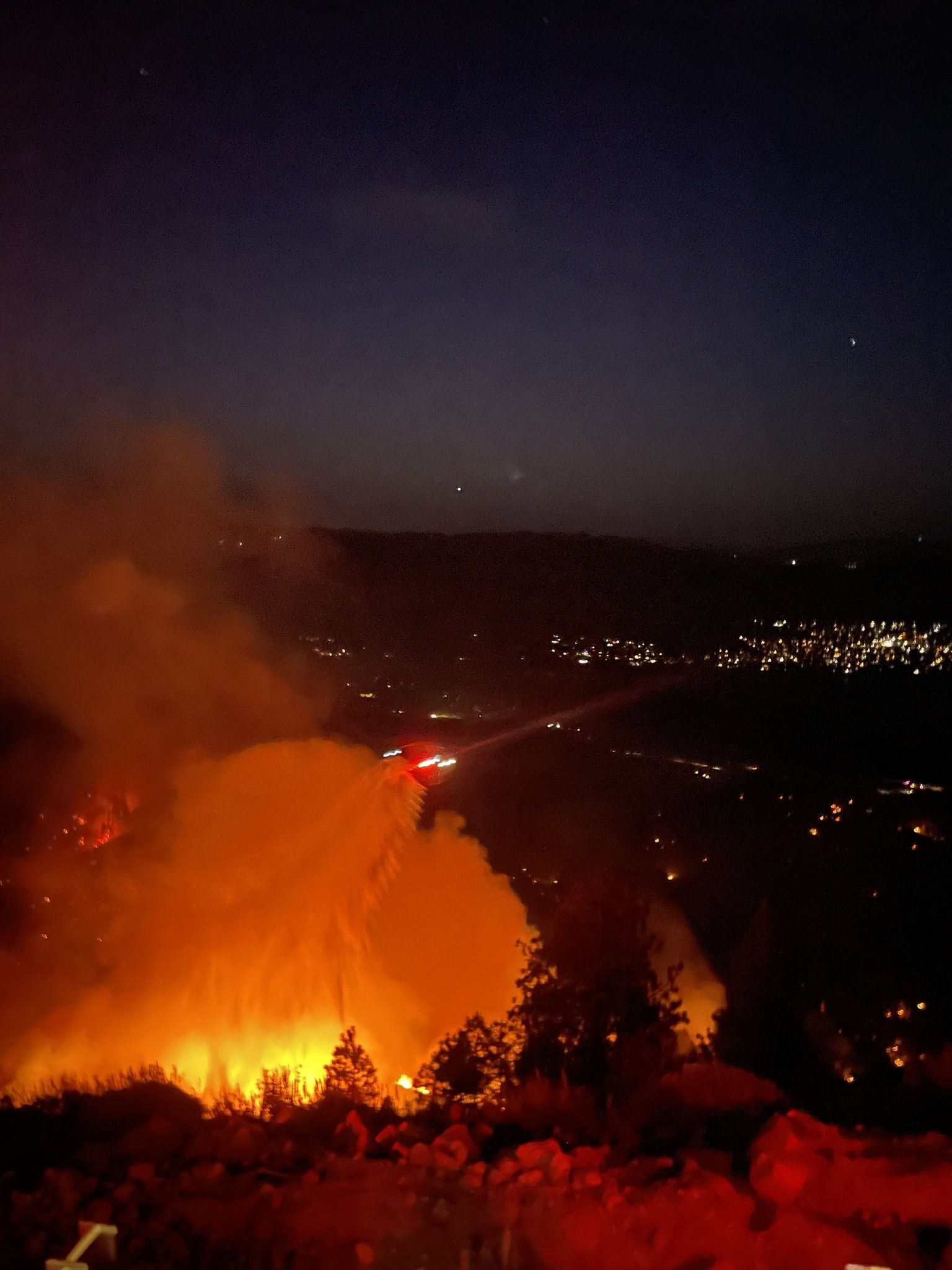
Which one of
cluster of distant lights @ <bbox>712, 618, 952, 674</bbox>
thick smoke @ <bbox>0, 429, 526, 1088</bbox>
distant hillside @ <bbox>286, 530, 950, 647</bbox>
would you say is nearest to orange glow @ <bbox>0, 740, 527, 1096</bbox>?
thick smoke @ <bbox>0, 429, 526, 1088</bbox>

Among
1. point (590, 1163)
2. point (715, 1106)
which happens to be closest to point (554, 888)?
point (715, 1106)

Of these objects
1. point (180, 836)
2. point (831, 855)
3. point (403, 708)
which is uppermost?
point (403, 708)

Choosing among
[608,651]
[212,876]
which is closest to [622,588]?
[608,651]

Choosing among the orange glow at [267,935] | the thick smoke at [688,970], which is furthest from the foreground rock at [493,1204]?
the orange glow at [267,935]

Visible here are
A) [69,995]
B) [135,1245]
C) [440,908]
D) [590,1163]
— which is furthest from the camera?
[440,908]

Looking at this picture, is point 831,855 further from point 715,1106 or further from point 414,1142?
point 414,1142

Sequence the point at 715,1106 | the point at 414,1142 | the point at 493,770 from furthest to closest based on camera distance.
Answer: the point at 493,770 < the point at 715,1106 < the point at 414,1142

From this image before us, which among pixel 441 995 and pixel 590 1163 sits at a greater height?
pixel 590 1163

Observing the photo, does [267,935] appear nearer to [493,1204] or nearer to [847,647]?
[493,1204]
